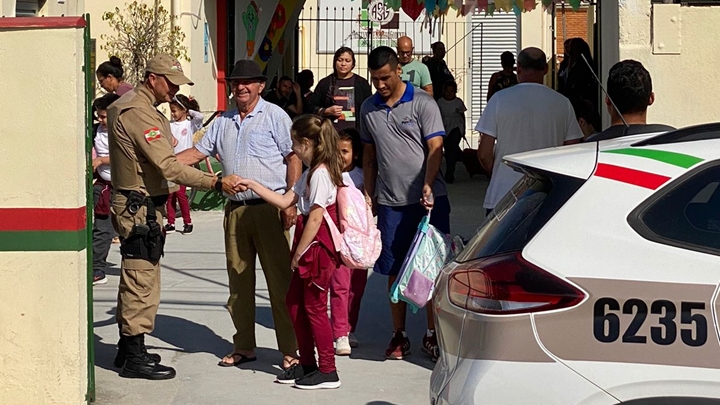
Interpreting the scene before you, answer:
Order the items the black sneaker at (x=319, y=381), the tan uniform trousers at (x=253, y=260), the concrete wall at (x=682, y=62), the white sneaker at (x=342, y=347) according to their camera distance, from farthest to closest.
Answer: the concrete wall at (x=682, y=62), the white sneaker at (x=342, y=347), the tan uniform trousers at (x=253, y=260), the black sneaker at (x=319, y=381)

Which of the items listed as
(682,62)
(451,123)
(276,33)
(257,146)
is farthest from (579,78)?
(276,33)

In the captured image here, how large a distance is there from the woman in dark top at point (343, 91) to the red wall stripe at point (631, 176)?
608 centimetres

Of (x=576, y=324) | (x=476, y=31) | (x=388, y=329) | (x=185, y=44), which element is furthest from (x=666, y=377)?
(x=476, y=31)

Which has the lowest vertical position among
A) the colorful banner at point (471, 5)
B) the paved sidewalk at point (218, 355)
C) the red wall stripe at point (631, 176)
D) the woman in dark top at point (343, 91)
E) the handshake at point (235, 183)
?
the paved sidewalk at point (218, 355)

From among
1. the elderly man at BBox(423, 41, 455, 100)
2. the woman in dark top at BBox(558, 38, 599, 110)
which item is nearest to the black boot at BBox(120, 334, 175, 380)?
the woman in dark top at BBox(558, 38, 599, 110)

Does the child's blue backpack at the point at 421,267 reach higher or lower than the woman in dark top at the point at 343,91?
lower

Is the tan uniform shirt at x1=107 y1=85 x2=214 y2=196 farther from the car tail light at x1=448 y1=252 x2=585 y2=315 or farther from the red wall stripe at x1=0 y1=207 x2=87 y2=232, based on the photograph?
the car tail light at x1=448 y1=252 x2=585 y2=315

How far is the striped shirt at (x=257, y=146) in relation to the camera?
675cm

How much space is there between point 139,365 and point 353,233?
5.14 feet

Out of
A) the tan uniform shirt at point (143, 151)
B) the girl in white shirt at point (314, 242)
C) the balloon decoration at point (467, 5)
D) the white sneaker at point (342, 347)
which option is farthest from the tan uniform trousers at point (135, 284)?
the balloon decoration at point (467, 5)

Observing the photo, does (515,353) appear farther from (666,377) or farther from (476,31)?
(476,31)

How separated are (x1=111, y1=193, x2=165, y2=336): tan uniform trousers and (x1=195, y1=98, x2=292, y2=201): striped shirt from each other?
1.83ft

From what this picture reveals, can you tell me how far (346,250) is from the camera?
636cm

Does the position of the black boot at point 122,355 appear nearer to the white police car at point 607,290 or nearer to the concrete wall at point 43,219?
the concrete wall at point 43,219
